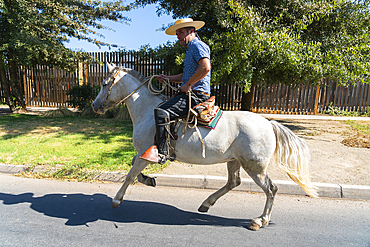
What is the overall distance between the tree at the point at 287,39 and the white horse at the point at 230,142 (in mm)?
4522

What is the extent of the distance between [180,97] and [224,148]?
2.97ft

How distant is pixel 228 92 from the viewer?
41.4 ft

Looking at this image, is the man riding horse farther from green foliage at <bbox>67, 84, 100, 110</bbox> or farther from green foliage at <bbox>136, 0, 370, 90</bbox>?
green foliage at <bbox>67, 84, 100, 110</bbox>

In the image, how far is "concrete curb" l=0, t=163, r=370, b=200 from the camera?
4.02m

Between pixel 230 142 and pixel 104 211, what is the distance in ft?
7.04

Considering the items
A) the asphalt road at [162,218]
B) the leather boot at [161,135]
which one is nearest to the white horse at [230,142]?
the leather boot at [161,135]

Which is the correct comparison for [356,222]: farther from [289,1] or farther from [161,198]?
[289,1]

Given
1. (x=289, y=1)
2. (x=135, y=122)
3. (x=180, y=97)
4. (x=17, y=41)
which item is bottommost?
(x=135, y=122)

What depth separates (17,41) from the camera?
30.1ft

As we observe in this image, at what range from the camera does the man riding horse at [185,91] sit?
2.84 metres

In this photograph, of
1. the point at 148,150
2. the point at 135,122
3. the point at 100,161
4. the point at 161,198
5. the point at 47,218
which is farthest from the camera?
the point at 100,161

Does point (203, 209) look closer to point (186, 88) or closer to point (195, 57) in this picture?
point (186, 88)

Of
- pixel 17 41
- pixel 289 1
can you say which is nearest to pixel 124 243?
pixel 289 1

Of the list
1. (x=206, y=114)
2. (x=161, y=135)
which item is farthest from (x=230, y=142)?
(x=161, y=135)
